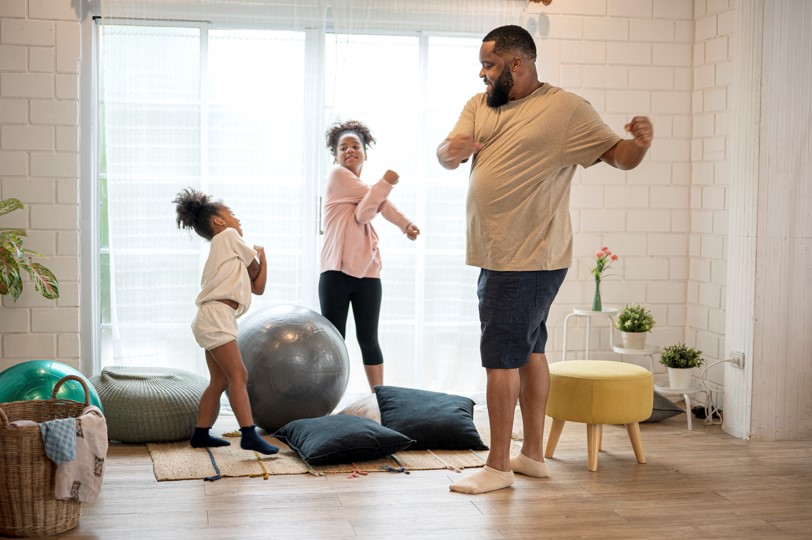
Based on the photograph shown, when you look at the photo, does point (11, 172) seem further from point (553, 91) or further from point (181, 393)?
point (553, 91)

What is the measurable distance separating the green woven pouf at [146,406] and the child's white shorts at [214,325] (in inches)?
15.7

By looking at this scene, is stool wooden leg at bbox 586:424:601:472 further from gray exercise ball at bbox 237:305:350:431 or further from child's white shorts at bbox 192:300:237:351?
child's white shorts at bbox 192:300:237:351

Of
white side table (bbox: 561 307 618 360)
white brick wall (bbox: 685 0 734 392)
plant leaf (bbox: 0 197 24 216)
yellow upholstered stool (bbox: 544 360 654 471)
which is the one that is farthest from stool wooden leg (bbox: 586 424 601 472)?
plant leaf (bbox: 0 197 24 216)

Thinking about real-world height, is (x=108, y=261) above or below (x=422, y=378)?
above

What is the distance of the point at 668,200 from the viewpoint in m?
5.45

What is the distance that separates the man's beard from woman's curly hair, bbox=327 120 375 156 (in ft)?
4.76

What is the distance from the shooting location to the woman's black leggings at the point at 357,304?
479 centimetres

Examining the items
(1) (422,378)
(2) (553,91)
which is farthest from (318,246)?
(2) (553,91)

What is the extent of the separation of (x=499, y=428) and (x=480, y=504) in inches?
11.7

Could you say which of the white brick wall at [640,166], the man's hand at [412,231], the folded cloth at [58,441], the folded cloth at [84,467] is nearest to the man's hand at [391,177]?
the man's hand at [412,231]

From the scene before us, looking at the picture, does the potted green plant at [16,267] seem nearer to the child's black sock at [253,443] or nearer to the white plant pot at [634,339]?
the child's black sock at [253,443]

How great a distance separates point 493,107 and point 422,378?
6.87 ft

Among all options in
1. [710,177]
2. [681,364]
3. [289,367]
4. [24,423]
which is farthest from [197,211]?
[710,177]

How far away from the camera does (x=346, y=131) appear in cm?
490
